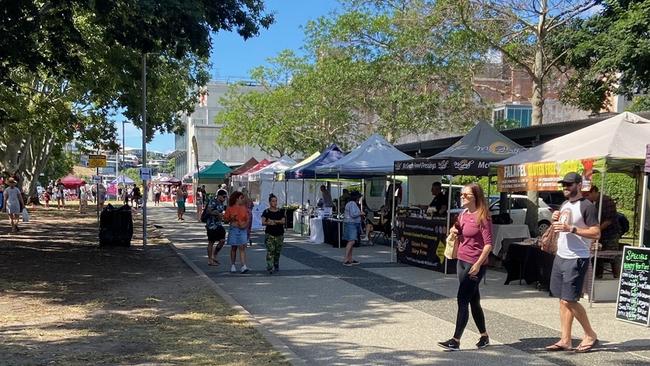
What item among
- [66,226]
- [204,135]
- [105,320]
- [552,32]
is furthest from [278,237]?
[204,135]

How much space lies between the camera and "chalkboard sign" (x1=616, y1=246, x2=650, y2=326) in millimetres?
7562

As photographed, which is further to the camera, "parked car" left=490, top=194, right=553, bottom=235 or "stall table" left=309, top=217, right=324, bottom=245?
"parked car" left=490, top=194, right=553, bottom=235

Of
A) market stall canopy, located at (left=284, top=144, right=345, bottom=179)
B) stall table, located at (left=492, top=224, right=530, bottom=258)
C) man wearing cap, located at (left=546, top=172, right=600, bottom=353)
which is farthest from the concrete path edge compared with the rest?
market stall canopy, located at (left=284, top=144, right=345, bottom=179)

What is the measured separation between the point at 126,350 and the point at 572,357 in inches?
177

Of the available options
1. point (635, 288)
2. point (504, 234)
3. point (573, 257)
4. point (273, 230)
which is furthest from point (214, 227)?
point (573, 257)

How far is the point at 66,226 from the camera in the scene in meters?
23.7

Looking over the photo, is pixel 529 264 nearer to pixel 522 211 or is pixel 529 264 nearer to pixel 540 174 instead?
pixel 540 174

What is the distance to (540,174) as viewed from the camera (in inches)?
395

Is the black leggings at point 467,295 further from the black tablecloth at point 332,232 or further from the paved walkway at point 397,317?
the black tablecloth at point 332,232

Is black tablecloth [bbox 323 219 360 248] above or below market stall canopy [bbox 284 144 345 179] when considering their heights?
below

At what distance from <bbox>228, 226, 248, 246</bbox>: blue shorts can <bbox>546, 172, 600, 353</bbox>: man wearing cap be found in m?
6.63

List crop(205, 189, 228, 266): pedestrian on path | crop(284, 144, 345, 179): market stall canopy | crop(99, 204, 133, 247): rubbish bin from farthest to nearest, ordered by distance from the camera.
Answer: crop(284, 144, 345, 179): market stall canopy, crop(99, 204, 133, 247): rubbish bin, crop(205, 189, 228, 266): pedestrian on path

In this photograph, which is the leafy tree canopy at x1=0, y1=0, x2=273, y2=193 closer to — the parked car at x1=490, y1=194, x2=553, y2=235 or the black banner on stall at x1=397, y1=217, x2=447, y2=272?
the black banner on stall at x1=397, y1=217, x2=447, y2=272

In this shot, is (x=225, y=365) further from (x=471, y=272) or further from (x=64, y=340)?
(x=471, y=272)
